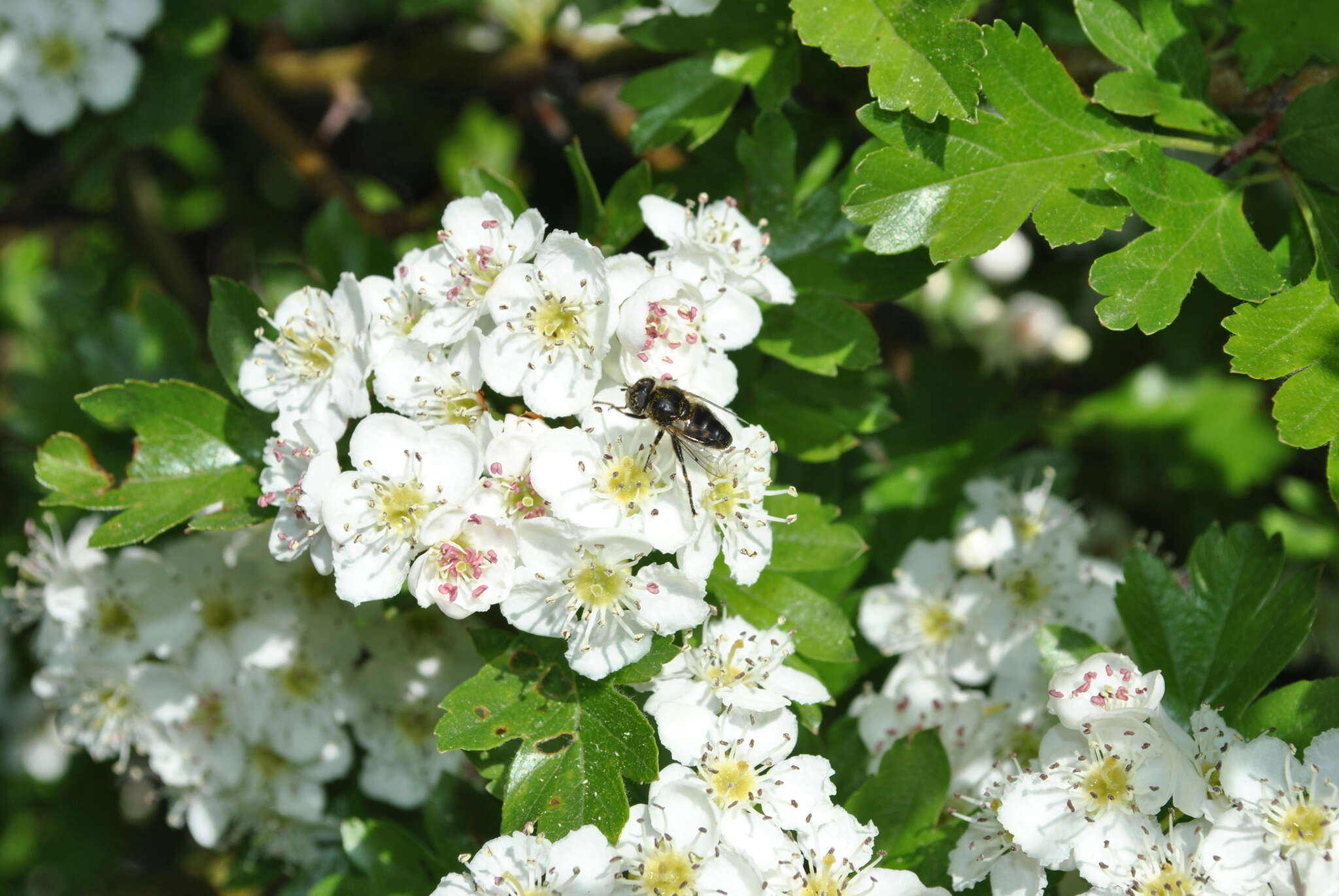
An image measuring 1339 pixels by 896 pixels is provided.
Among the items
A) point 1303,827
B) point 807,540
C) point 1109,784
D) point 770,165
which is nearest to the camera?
point 1303,827

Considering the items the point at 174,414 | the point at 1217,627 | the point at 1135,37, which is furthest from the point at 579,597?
the point at 1135,37

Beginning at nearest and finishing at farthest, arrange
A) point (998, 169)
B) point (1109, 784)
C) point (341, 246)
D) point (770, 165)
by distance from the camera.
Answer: point (1109, 784), point (998, 169), point (770, 165), point (341, 246)

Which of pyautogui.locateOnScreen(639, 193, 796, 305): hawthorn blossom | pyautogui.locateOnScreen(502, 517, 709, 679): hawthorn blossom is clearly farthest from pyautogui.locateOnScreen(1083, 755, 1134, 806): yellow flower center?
pyautogui.locateOnScreen(639, 193, 796, 305): hawthorn blossom

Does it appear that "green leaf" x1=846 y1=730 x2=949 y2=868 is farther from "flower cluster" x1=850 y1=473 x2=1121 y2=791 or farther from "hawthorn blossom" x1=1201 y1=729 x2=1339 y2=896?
"hawthorn blossom" x1=1201 y1=729 x2=1339 y2=896

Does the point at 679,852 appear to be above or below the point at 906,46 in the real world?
below

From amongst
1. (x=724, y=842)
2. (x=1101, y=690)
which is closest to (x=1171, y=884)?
(x=1101, y=690)

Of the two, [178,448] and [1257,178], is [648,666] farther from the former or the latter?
[1257,178]
